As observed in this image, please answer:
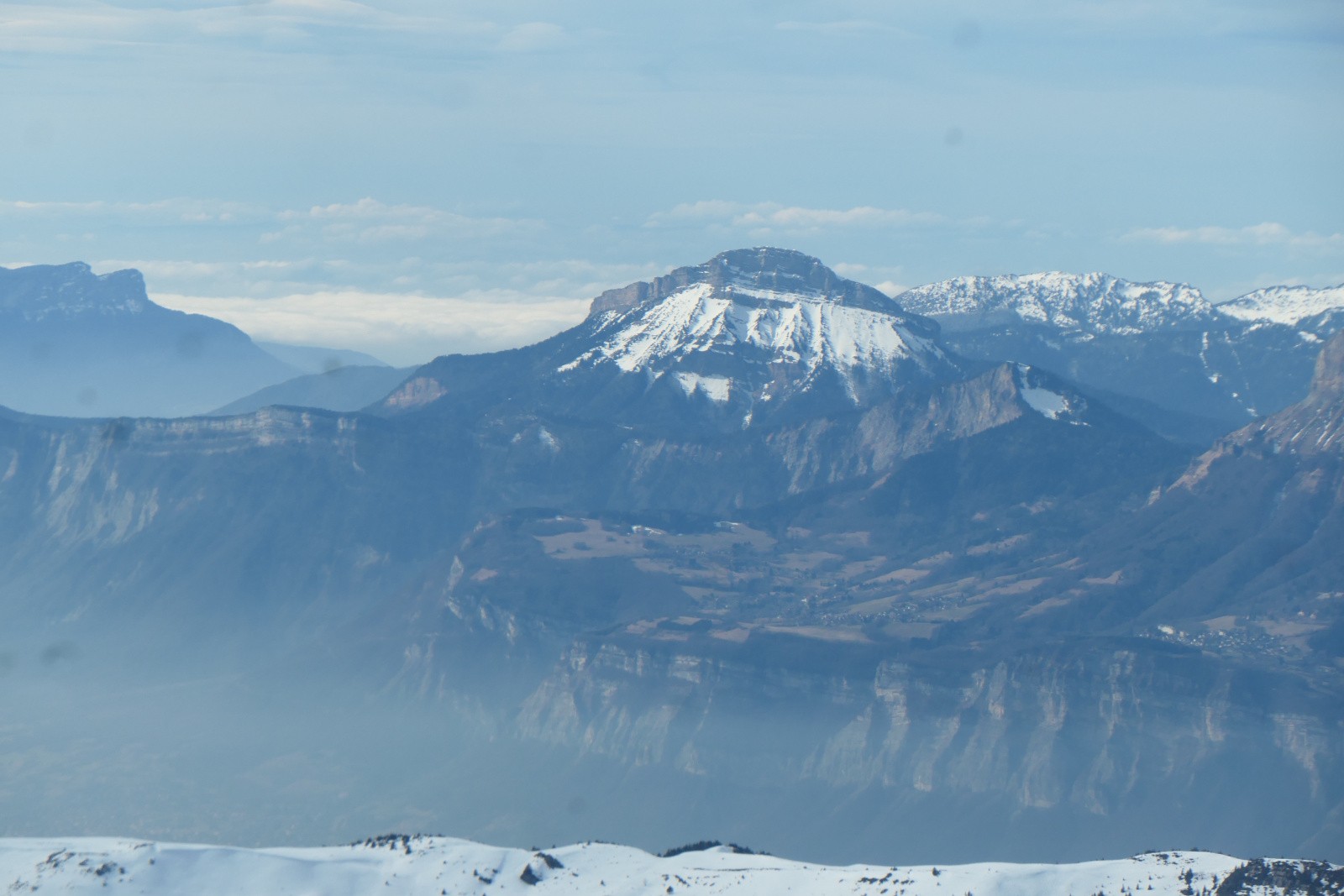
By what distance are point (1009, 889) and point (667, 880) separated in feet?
87.7

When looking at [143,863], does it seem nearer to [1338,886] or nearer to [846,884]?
[846,884]

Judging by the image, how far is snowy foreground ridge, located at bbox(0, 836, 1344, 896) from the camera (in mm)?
183125

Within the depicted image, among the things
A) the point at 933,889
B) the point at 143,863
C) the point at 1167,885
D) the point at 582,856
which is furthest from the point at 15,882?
the point at 1167,885

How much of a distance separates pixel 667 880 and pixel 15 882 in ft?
160

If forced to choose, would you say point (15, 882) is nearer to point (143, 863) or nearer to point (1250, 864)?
point (143, 863)

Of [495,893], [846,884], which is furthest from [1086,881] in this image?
[495,893]

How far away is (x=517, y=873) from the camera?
19350cm

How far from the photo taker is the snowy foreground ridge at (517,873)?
183125mm

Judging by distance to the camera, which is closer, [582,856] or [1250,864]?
[1250,864]

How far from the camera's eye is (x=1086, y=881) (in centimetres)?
18338

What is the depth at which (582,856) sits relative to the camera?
199 metres

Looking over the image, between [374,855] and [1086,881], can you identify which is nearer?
[1086,881]

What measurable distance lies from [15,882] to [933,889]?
6825 centimetres

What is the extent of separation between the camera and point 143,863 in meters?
191
